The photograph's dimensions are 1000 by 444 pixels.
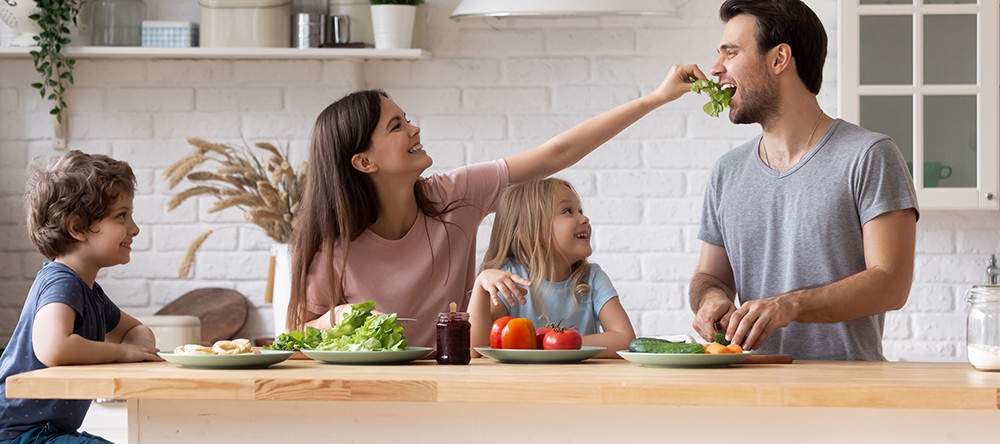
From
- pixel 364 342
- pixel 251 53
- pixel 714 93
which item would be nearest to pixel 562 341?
pixel 364 342

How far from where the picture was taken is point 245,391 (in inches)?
55.7

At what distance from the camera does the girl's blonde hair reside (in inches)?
92.2

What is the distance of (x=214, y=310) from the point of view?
315 cm

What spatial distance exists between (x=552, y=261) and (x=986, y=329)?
1050 millimetres

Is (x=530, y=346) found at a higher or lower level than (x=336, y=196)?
lower

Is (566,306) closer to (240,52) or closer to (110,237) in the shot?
(110,237)

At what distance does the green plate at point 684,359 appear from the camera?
5.07 ft

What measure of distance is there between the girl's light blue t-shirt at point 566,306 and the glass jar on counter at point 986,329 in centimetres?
87

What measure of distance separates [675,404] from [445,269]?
89 centimetres

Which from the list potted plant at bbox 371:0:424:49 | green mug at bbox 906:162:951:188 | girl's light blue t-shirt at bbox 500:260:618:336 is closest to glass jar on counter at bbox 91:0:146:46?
potted plant at bbox 371:0:424:49

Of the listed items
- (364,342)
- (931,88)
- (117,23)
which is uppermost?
(117,23)

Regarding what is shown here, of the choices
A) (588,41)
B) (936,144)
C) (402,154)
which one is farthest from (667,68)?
(402,154)

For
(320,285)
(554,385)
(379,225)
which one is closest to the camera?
(554,385)

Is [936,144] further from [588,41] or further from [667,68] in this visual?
[588,41]
